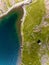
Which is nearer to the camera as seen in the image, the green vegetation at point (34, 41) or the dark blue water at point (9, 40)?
the green vegetation at point (34, 41)

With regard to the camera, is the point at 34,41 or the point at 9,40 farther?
the point at 9,40

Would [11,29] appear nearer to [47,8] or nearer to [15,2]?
[15,2]

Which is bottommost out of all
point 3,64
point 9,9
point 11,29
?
point 3,64

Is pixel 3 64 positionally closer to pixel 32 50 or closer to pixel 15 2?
pixel 32 50

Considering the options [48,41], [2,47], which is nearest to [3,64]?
[2,47]

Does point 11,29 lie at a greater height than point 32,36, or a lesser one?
greater

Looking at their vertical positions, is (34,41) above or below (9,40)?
below

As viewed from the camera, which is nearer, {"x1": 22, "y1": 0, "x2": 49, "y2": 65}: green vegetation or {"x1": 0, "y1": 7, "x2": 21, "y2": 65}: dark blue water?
{"x1": 22, "y1": 0, "x2": 49, "y2": 65}: green vegetation
